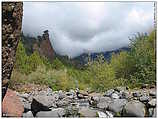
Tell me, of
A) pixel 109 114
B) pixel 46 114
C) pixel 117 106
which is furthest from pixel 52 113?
pixel 117 106

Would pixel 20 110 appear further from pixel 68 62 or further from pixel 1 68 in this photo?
pixel 68 62

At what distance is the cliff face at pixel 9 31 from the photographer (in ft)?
14.5

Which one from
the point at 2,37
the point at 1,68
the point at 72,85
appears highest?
the point at 2,37

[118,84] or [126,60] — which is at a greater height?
[126,60]

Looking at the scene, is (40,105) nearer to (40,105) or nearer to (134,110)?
(40,105)

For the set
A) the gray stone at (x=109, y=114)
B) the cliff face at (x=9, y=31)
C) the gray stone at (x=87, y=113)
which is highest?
the cliff face at (x=9, y=31)

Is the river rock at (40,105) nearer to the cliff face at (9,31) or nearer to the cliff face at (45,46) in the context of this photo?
the cliff face at (9,31)

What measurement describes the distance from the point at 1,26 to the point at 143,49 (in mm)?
7034

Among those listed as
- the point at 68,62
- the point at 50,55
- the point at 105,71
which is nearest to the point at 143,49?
the point at 105,71

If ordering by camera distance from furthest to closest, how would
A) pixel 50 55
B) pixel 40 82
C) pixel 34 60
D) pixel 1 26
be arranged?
pixel 50 55 < pixel 34 60 < pixel 40 82 < pixel 1 26

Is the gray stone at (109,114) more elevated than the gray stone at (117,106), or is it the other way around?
the gray stone at (117,106)

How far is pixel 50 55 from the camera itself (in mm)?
30625

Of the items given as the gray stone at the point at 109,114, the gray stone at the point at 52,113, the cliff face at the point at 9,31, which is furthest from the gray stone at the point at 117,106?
the cliff face at the point at 9,31

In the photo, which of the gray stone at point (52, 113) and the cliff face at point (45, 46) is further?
the cliff face at point (45, 46)
